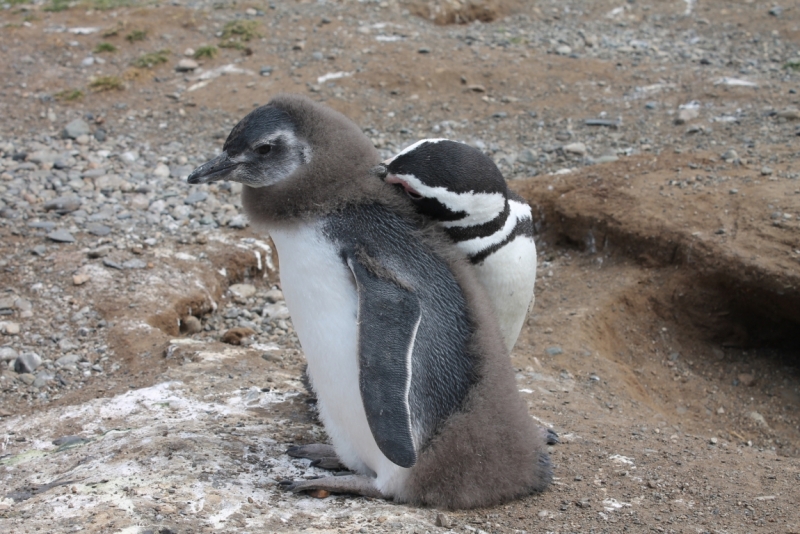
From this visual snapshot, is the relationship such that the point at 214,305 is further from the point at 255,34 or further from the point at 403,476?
the point at 255,34

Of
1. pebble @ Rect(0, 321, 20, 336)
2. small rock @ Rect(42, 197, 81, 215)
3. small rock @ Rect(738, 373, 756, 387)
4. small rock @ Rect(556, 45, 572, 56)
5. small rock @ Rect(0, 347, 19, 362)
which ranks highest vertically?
small rock @ Rect(556, 45, 572, 56)

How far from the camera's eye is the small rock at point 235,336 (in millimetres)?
4418

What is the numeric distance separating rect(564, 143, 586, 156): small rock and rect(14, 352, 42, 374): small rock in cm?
414

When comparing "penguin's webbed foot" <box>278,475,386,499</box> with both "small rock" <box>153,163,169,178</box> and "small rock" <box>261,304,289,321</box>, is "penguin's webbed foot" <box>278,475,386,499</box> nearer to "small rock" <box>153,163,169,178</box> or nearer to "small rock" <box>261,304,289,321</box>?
"small rock" <box>261,304,289,321</box>

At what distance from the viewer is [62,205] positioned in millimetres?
5227

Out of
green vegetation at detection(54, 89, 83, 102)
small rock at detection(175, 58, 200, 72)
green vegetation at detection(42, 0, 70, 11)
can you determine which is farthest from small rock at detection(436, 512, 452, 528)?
green vegetation at detection(42, 0, 70, 11)

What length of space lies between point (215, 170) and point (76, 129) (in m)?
4.26

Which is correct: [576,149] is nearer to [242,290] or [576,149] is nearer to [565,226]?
[565,226]

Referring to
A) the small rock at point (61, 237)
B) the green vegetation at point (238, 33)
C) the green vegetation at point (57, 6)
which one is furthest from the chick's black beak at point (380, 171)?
the green vegetation at point (57, 6)

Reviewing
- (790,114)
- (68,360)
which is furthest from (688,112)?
(68,360)

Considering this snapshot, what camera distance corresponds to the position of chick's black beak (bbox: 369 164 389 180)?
272 centimetres

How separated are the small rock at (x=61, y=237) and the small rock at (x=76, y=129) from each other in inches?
65.5

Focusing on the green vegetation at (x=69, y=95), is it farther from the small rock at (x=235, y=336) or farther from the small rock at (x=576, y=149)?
the small rock at (x=576, y=149)

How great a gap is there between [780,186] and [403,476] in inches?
144
